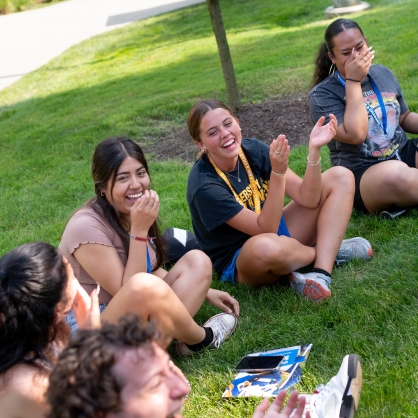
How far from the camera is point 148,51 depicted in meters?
14.0

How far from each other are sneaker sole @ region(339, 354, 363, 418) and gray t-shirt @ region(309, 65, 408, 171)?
2.13 meters

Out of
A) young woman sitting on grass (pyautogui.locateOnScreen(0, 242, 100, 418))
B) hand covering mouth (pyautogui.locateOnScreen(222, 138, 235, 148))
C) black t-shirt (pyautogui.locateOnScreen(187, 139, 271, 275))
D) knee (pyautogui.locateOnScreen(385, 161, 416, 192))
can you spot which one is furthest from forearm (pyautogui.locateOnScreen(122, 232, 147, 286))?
knee (pyautogui.locateOnScreen(385, 161, 416, 192))

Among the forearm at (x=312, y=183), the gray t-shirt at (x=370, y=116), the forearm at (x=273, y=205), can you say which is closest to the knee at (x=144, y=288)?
the forearm at (x=273, y=205)

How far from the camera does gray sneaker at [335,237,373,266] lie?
3.92 m

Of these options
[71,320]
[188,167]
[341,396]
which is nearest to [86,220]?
[71,320]

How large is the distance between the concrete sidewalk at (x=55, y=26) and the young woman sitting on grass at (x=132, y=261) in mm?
11383

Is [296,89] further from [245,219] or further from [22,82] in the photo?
[22,82]

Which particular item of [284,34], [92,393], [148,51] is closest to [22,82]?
[148,51]

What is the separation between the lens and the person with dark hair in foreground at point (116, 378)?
1.63 m

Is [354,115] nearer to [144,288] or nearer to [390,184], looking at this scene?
[390,184]

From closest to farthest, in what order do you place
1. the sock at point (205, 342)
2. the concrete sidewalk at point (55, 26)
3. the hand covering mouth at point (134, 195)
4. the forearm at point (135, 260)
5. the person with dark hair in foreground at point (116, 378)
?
the person with dark hair in foreground at point (116, 378) → the forearm at point (135, 260) → the sock at point (205, 342) → the hand covering mouth at point (134, 195) → the concrete sidewalk at point (55, 26)

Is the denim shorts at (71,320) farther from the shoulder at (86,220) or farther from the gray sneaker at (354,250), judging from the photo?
the gray sneaker at (354,250)

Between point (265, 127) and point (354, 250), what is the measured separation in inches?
124

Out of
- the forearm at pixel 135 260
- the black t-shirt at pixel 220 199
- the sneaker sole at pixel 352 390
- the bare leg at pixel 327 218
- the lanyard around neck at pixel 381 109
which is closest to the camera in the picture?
the sneaker sole at pixel 352 390
